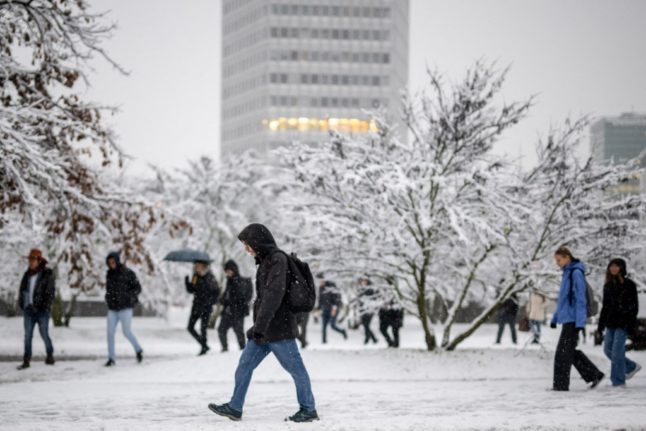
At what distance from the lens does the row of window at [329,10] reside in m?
146

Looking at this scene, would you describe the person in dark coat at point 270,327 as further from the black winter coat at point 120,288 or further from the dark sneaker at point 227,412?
the black winter coat at point 120,288

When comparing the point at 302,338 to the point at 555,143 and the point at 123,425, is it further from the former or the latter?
the point at 123,425

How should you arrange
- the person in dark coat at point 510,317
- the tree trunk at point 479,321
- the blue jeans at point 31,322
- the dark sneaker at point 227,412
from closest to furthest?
the dark sneaker at point 227,412
the blue jeans at point 31,322
the tree trunk at point 479,321
the person in dark coat at point 510,317

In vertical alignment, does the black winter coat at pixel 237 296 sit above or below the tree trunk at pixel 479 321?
above

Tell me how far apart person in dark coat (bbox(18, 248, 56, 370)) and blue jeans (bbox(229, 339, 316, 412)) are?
7164 millimetres

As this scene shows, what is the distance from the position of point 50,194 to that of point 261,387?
417 centimetres

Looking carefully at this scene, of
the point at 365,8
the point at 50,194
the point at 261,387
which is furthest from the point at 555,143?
the point at 365,8

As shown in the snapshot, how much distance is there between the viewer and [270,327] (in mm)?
7758

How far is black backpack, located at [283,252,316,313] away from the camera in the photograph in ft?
25.2

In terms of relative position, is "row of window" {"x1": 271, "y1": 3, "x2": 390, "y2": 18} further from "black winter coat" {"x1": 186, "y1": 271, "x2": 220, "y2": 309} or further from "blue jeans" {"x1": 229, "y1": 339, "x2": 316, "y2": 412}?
"blue jeans" {"x1": 229, "y1": 339, "x2": 316, "y2": 412}

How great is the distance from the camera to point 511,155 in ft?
50.3

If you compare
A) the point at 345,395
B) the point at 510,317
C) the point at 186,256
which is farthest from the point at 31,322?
the point at 510,317

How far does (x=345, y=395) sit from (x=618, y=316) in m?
3.66

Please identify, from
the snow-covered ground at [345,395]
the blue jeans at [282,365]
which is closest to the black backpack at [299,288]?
the blue jeans at [282,365]
